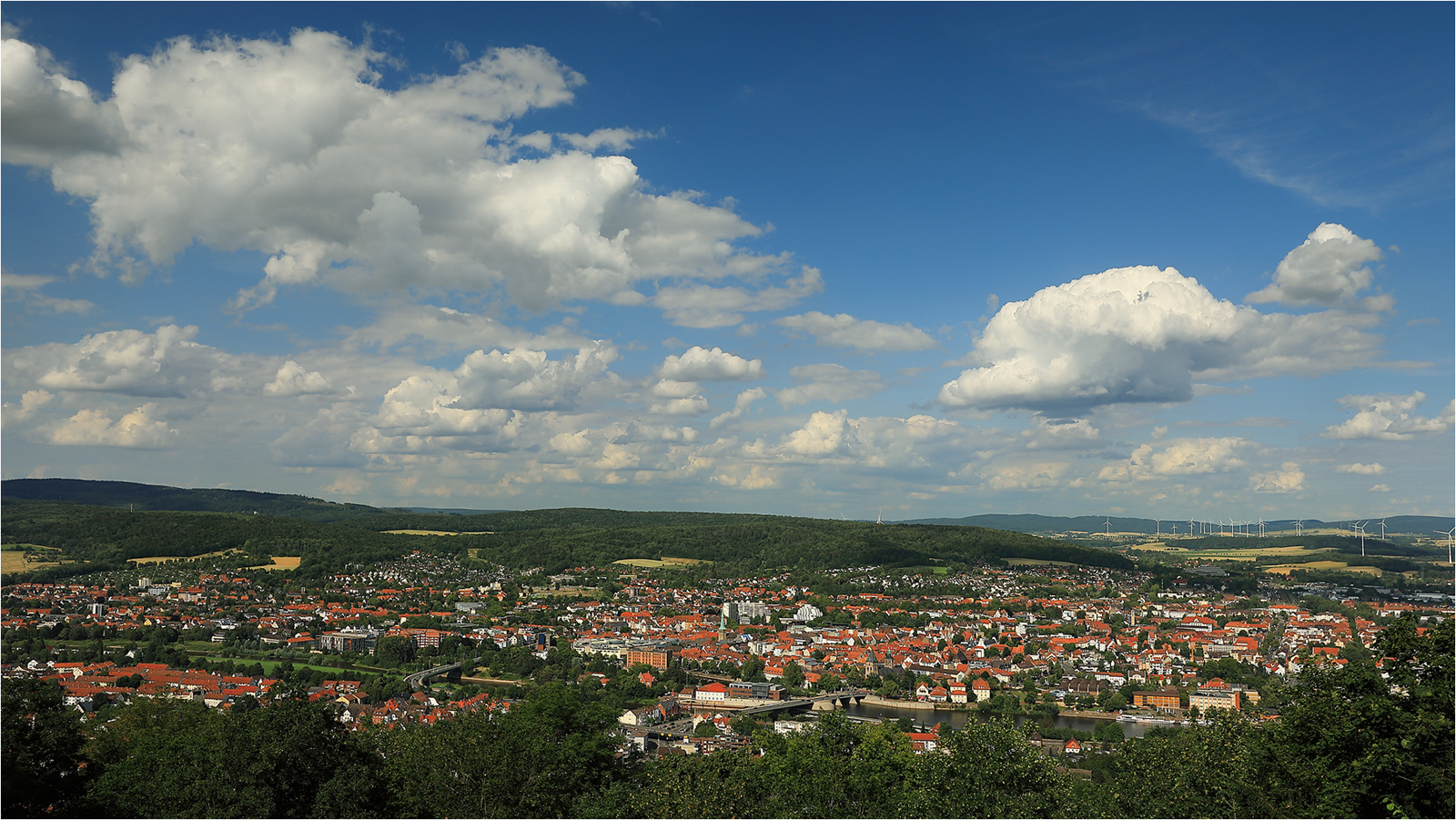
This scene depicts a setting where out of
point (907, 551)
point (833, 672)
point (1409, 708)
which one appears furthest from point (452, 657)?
point (907, 551)

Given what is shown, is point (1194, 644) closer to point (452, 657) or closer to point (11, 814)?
point (452, 657)

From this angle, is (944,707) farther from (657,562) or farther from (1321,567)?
(1321,567)

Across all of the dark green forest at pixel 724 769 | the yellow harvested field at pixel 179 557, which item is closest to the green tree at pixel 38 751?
the dark green forest at pixel 724 769

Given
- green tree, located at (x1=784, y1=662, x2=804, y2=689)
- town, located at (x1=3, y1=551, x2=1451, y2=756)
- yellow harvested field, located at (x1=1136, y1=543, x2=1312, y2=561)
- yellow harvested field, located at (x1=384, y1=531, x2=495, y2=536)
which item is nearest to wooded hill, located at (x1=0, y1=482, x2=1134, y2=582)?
yellow harvested field, located at (x1=384, y1=531, x2=495, y2=536)

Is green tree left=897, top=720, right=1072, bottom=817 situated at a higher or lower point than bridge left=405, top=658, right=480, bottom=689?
higher

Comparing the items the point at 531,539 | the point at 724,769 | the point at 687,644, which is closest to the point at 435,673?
the point at 687,644

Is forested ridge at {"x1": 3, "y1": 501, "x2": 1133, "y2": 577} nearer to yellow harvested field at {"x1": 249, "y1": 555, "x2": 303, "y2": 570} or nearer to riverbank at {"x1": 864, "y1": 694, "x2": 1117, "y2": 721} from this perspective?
yellow harvested field at {"x1": 249, "y1": 555, "x2": 303, "y2": 570}
